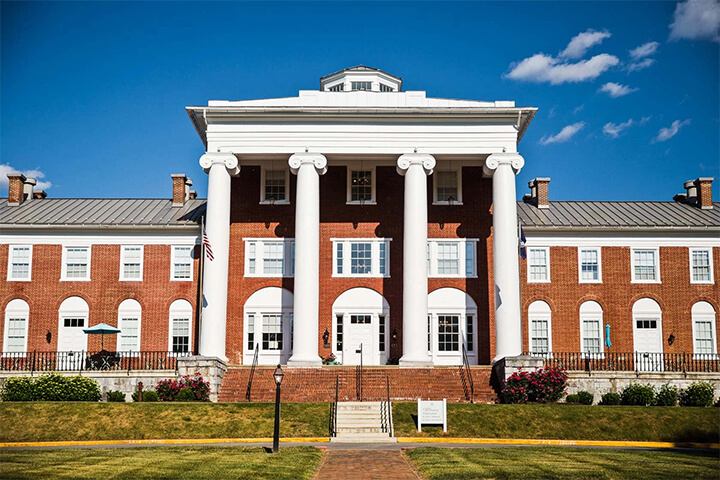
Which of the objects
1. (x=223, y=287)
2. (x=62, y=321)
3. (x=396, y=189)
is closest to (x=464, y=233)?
(x=396, y=189)

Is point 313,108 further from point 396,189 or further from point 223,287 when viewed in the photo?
point 223,287

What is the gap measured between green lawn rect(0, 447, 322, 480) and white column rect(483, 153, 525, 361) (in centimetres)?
1614

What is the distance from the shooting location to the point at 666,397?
31.9 metres

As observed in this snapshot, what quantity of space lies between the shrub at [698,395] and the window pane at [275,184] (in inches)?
859

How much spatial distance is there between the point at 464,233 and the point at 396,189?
430cm

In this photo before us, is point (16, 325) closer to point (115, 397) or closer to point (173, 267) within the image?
point (173, 267)

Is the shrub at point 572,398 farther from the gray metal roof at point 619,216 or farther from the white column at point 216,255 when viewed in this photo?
the white column at point 216,255

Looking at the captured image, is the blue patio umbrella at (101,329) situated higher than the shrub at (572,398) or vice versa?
the blue patio umbrella at (101,329)

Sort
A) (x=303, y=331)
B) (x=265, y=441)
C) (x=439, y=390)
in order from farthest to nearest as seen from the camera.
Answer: (x=303, y=331) < (x=439, y=390) < (x=265, y=441)

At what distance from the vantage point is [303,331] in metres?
36.4

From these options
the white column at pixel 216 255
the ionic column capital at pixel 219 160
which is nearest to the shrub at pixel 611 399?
the white column at pixel 216 255

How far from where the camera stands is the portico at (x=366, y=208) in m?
36.8

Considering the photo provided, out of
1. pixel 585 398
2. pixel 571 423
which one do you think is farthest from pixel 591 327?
pixel 571 423

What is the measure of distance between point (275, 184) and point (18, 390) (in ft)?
54.6
